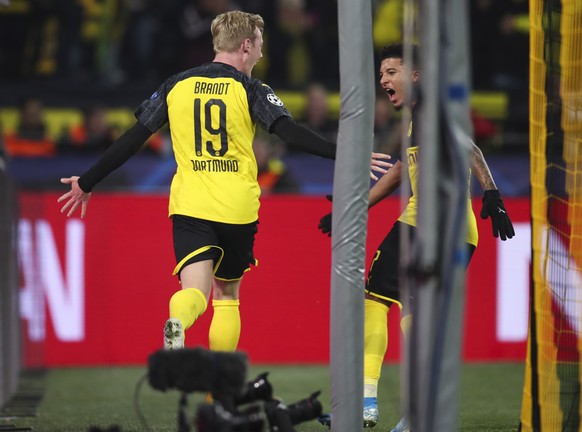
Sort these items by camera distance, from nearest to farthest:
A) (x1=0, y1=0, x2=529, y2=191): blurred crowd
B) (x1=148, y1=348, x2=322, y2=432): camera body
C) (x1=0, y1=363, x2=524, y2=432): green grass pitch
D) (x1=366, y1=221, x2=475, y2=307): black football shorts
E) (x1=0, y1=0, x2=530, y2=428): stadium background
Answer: (x1=148, y1=348, x2=322, y2=432): camera body, (x1=366, y1=221, x2=475, y2=307): black football shorts, (x1=0, y1=363, x2=524, y2=432): green grass pitch, (x1=0, y1=0, x2=530, y2=428): stadium background, (x1=0, y1=0, x2=529, y2=191): blurred crowd

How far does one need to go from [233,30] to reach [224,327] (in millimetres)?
1511

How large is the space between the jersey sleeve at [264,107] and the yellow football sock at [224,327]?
0.99 metres

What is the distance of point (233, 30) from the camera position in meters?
6.19

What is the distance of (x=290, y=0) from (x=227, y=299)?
31.0ft

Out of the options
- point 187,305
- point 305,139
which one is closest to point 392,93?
point 305,139

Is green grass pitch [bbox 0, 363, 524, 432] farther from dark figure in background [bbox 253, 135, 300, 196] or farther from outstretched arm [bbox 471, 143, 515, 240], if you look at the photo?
dark figure in background [bbox 253, 135, 300, 196]

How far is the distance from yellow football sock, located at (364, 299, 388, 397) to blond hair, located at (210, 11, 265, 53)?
1.52 metres

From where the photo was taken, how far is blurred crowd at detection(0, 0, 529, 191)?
15250 millimetres

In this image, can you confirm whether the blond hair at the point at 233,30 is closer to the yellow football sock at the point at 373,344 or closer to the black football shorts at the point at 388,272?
the black football shorts at the point at 388,272

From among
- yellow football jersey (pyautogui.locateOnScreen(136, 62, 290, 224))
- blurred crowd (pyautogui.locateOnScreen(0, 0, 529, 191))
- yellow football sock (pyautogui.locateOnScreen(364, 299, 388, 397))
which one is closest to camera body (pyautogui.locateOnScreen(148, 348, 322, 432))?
yellow football jersey (pyautogui.locateOnScreen(136, 62, 290, 224))

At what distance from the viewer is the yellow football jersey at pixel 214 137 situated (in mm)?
6105

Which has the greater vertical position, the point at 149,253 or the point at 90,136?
the point at 90,136

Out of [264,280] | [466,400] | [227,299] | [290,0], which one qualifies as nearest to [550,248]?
[227,299]

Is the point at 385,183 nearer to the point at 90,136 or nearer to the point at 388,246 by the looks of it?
the point at 388,246
